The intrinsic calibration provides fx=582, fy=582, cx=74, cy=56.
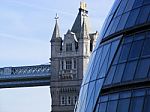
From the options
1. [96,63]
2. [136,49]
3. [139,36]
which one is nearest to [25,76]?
[96,63]

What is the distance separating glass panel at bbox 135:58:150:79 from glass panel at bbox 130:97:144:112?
2.12ft

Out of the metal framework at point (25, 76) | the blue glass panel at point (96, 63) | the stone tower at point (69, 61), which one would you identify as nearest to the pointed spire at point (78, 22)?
the stone tower at point (69, 61)

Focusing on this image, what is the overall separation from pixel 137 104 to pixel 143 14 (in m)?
2.80

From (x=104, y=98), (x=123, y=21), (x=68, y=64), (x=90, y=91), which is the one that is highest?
(x=68, y=64)

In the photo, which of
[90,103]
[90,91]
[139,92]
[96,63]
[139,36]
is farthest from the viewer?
[96,63]

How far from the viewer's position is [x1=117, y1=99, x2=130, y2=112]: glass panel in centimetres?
1547

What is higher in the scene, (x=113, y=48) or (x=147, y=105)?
(x=113, y=48)

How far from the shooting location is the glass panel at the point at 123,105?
15469mm

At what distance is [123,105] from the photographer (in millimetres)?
15617

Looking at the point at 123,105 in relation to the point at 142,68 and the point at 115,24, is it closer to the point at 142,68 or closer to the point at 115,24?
the point at 142,68

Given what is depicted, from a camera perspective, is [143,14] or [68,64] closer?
[143,14]

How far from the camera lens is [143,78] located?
50.6 feet

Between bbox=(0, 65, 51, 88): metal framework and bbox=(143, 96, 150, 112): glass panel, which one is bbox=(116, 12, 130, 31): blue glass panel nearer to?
bbox=(143, 96, 150, 112): glass panel

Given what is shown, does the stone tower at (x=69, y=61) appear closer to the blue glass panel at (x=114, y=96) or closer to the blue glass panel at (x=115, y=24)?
the blue glass panel at (x=115, y=24)
